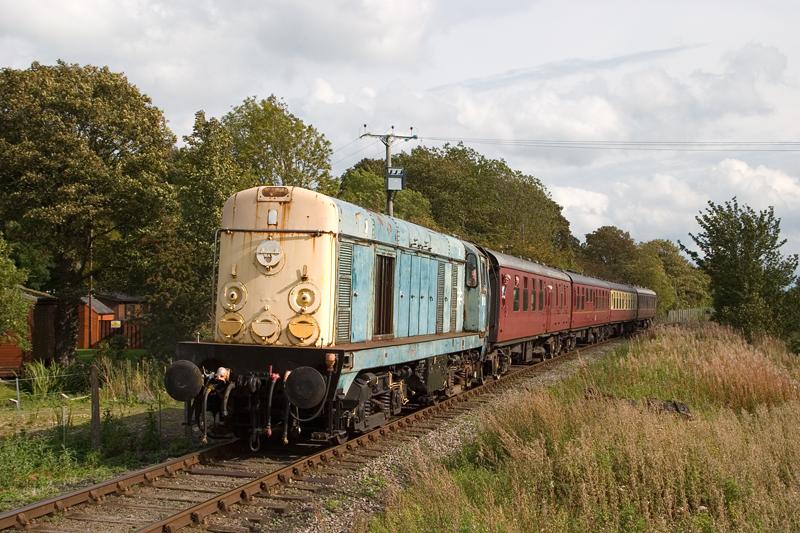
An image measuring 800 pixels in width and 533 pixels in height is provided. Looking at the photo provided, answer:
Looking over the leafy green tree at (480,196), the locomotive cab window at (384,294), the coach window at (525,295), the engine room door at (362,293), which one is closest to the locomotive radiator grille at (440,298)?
the locomotive cab window at (384,294)

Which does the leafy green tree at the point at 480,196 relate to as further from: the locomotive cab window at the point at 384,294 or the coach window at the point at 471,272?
the locomotive cab window at the point at 384,294

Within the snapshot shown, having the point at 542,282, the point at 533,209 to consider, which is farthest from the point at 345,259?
the point at 533,209

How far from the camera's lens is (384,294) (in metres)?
11.3

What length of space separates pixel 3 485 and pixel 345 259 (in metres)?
4.72

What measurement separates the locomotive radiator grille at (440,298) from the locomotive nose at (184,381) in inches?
231

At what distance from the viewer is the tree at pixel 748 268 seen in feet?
80.2

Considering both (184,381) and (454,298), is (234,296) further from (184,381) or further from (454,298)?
(454,298)

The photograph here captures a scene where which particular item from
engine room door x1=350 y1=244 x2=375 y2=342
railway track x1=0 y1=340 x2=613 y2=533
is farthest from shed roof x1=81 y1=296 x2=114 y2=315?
railway track x1=0 y1=340 x2=613 y2=533

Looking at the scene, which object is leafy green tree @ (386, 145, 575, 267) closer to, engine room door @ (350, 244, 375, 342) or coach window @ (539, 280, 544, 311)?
coach window @ (539, 280, 544, 311)

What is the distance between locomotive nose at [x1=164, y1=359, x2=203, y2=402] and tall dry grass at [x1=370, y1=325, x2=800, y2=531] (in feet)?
9.19

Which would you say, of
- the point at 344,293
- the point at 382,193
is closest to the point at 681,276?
the point at 382,193

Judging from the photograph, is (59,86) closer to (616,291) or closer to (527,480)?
(527,480)

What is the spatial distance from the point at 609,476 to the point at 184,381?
16.1 ft

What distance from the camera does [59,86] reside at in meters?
22.8
